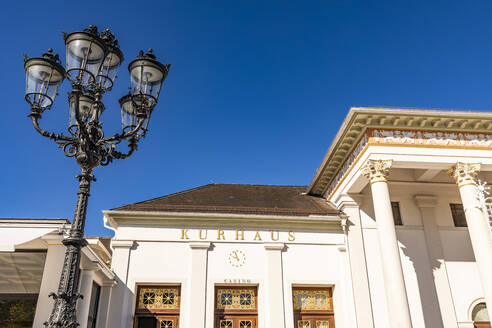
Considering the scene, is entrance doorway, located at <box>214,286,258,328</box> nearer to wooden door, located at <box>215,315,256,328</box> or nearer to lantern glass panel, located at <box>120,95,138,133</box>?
wooden door, located at <box>215,315,256,328</box>

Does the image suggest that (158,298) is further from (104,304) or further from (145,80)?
(145,80)

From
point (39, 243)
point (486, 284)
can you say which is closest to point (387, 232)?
point (486, 284)

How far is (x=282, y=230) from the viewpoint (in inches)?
536

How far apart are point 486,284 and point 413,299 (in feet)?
7.90

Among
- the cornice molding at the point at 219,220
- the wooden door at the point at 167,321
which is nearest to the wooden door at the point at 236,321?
the wooden door at the point at 167,321

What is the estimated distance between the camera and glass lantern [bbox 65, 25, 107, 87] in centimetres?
551

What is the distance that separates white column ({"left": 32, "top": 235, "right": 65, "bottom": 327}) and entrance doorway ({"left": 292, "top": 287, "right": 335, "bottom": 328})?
733 cm

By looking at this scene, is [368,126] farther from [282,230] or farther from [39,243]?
[39,243]

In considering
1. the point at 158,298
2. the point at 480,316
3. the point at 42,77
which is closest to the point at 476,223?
the point at 480,316

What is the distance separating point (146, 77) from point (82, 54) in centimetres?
100

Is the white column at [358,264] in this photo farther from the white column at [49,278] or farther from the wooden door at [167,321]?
the white column at [49,278]

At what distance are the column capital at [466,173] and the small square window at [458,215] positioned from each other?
2584 millimetres

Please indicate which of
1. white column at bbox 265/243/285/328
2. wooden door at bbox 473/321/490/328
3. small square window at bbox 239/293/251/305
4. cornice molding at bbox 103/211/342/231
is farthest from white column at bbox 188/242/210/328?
wooden door at bbox 473/321/490/328

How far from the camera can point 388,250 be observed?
11273 mm
